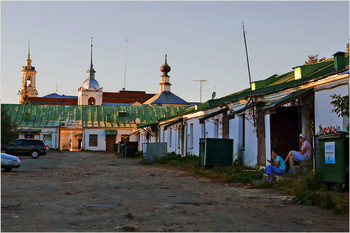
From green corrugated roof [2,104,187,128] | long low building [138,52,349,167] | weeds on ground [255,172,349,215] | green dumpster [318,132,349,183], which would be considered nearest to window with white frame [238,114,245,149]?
long low building [138,52,349,167]

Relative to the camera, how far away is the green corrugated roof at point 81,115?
59156 millimetres

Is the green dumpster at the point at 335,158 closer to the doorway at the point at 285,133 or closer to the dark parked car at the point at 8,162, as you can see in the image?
the doorway at the point at 285,133

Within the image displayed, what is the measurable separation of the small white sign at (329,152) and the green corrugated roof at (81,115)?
1946 inches

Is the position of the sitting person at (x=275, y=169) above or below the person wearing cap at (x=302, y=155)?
below

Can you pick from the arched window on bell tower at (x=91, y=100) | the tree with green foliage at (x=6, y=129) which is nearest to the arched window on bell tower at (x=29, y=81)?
the arched window on bell tower at (x=91, y=100)

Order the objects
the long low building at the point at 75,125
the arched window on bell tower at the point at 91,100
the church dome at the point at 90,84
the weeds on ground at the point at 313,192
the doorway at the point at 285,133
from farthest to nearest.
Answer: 1. the church dome at the point at 90,84
2. the arched window on bell tower at the point at 91,100
3. the long low building at the point at 75,125
4. the doorway at the point at 285,133
5. the weeds on ground at the point at 313,192

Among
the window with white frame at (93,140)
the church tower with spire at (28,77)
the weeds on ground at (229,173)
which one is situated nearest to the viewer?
the weeds on ground at (229,173)

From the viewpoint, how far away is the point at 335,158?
10930 mm

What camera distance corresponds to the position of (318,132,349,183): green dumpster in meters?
10.6

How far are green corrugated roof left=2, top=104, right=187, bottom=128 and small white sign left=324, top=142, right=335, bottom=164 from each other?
162 feet

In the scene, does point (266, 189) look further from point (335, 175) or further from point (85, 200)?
point (85, 200)

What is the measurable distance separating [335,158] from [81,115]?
5402 cm

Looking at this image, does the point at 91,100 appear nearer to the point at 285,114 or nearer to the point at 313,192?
the point at 285,114

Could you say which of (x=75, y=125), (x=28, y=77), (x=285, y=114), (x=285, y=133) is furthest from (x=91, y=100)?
(x=285, y=133)
